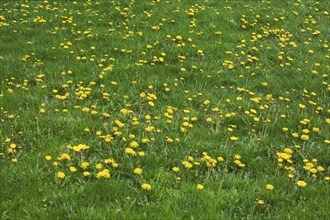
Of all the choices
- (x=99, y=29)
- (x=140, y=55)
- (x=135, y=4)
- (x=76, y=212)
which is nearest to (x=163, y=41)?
(x=140, y=55)

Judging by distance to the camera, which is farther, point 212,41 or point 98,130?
point 212,41

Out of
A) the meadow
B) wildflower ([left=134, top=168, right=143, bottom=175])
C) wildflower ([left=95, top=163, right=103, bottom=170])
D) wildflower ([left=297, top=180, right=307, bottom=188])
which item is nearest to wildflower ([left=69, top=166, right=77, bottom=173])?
the meadow

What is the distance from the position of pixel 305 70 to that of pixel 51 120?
5431 mm

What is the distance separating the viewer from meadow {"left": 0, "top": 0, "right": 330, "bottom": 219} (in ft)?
14.6

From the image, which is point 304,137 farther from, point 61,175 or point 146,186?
point 61,175

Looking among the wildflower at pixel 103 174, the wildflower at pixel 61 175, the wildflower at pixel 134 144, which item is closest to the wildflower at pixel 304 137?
the wildflower at pixel 134 144

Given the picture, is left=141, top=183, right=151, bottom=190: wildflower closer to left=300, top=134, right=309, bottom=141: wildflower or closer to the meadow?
the meadow

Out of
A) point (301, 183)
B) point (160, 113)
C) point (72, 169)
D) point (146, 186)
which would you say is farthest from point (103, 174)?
point (301, 183)

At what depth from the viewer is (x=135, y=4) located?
37.8ft

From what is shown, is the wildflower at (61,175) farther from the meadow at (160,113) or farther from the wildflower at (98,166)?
the wildflower at (98,166)

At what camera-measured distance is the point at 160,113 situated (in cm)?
640

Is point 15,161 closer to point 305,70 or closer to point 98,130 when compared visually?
point 98,130

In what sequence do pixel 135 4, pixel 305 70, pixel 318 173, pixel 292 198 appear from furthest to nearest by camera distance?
pixel 135 4 → pixel 305 70 → pixel 318 173 → pixel 292 198

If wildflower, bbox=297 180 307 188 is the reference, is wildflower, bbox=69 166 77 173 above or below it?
below
